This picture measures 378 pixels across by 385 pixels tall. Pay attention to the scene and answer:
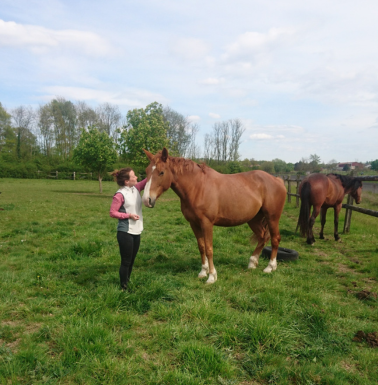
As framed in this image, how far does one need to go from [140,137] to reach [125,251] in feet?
64.6

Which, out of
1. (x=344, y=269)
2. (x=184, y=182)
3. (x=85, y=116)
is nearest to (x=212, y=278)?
(x=184, y=182)

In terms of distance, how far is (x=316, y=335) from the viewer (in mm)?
2844

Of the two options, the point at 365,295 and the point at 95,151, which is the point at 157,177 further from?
the point at 95,151

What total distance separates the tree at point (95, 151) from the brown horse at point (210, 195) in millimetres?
18064

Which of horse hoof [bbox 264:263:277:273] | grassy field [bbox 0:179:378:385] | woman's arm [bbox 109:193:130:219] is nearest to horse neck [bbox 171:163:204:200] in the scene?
woman's arm [bbox 109:193:130:219]

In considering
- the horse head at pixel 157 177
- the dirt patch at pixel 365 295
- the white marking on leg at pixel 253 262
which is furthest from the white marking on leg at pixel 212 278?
the dirt patch at pixel 365 295

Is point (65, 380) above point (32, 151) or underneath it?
underneath

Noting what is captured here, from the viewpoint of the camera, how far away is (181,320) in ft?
9.87

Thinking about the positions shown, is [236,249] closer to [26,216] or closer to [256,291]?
[256,291]

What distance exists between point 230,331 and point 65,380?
62.2 inches

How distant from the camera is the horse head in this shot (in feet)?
12.4

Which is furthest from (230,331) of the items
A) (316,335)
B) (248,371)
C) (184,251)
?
(184,251)

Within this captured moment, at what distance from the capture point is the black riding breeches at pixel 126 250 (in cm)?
367

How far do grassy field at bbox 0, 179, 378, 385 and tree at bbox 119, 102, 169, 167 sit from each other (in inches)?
667
